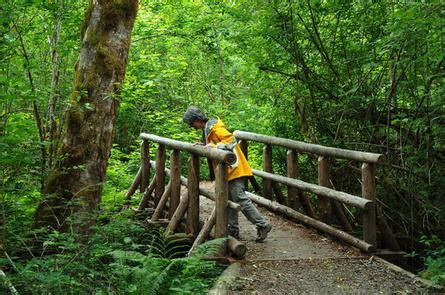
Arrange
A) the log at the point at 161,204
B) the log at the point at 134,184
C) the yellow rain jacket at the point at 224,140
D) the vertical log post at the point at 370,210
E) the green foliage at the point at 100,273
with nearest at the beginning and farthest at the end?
the green foliage at the point at 100,273, the vertical log post at the point at 370,210, the yellow rain jacket at the point at 224,140, the log at the point at 161,204, the log at the point at 134,184

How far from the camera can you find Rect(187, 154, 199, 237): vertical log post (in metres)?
7.43

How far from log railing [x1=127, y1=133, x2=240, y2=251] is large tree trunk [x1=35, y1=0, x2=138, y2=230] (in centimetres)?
126

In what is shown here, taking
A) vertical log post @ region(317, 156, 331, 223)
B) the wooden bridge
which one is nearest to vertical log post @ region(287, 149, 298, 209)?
the wooden bridge

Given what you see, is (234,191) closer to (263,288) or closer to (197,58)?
(263,288)

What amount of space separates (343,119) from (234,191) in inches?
110

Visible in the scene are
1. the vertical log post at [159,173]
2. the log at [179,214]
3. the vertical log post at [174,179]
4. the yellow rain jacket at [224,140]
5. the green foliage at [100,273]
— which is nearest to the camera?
the green foliage at [100,273]

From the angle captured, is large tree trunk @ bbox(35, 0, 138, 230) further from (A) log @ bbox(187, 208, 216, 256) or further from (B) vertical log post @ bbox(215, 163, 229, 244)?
(B) vertical log post @ bbox(215, 163, 229, 244)

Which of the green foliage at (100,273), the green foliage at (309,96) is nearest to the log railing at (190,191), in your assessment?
the green foliage at (309,96)

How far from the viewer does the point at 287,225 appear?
8.38m

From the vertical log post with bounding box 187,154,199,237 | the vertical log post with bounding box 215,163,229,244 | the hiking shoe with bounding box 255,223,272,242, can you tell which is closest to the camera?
the vertical log post with bounding box 215,163,229,244

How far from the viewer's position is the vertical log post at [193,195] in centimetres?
743

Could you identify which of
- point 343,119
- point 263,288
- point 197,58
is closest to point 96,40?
point 263,288

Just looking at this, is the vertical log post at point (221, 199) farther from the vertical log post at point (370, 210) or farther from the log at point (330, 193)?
the vertical log post at point (370, 210)

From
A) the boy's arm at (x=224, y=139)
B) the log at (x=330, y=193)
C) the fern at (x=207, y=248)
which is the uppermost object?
the boy's arm at (x=224, y=139)
